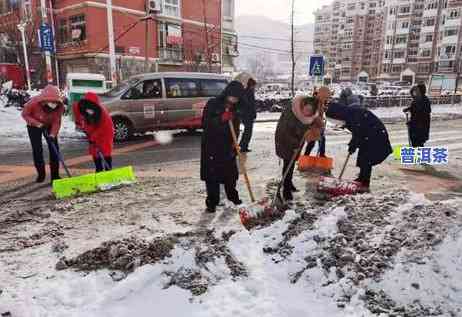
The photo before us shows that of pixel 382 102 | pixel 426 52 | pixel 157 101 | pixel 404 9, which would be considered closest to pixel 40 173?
pixel 157 101

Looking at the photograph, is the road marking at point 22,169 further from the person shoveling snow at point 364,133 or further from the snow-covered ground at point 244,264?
the person shoveling snow at point 364,133

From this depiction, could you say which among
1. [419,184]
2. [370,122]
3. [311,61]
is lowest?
[419,184]

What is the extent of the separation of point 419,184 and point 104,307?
5405 millimetres

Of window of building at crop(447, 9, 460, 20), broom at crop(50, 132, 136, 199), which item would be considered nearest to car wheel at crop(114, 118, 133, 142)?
broom at crop(50, 132, 136, 199)

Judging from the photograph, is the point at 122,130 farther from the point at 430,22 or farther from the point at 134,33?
the point at 430,22

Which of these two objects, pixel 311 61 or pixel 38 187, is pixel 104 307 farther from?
pixel 311 61

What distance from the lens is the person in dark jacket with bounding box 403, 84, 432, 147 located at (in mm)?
7488

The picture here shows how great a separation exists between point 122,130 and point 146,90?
4.09 ft

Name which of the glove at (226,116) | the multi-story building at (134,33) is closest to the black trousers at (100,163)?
the glove at (226,116)

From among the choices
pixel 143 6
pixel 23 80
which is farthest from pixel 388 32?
pixel 23 80

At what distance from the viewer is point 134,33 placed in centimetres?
2930

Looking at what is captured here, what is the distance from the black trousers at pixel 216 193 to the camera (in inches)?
180

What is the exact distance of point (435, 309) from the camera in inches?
100

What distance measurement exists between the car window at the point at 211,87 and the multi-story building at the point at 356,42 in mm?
81512
